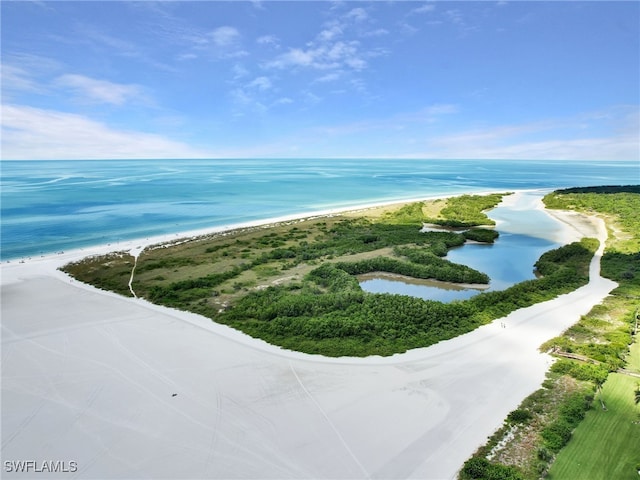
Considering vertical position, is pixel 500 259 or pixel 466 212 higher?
pixel 466 212

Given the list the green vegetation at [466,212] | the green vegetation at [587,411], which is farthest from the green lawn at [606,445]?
the green vegetation at [466,212]

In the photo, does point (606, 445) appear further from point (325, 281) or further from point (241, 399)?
point (325, 281)

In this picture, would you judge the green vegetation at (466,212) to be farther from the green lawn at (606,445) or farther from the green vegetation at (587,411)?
the green lawn at (606,445)

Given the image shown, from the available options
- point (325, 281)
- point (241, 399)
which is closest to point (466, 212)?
point (325, 281)

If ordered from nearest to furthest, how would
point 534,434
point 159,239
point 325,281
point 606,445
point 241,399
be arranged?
point 606,445
point 534,434
point 241,399
point 325,281
point 159,239

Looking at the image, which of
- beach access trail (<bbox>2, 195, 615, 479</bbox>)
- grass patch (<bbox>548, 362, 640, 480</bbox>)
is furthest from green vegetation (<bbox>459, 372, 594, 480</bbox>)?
beach access trail (<bbox>2, 195, 615, 479</bbox>)

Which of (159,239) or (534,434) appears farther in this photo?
(159,239)

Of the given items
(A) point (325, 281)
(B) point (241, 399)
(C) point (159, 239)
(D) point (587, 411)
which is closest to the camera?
(D) point (587, 411)
